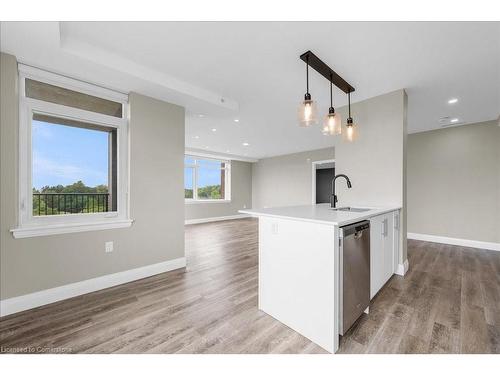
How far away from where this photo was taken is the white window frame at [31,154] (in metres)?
2.08

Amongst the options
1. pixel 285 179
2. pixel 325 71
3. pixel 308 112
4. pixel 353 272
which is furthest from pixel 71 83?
pixel 285 179

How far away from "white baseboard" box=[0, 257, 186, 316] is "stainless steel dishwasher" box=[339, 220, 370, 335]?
2383 mm

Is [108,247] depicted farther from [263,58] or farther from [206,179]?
[206,179]

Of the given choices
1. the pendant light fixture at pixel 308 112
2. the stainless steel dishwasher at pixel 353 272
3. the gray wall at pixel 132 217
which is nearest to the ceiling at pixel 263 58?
the gray wall at pixel 132 217

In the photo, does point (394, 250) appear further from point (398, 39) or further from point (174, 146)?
point (174, 146)

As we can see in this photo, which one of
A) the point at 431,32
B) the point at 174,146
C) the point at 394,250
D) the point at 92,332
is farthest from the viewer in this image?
the point at 174,146

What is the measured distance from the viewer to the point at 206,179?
312 inches

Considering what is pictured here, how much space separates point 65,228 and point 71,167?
28.5 inches

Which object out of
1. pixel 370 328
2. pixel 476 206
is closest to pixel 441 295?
pixel 370 328

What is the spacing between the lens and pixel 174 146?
3135 millimetres

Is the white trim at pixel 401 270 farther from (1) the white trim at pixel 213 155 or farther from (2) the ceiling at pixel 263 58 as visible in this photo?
(1) the white trim at pixel 213 155

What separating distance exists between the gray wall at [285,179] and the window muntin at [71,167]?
6206 mm

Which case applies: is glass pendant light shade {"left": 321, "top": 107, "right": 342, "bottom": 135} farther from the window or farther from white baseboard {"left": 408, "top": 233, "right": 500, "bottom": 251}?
the window

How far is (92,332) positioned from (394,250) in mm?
3300
